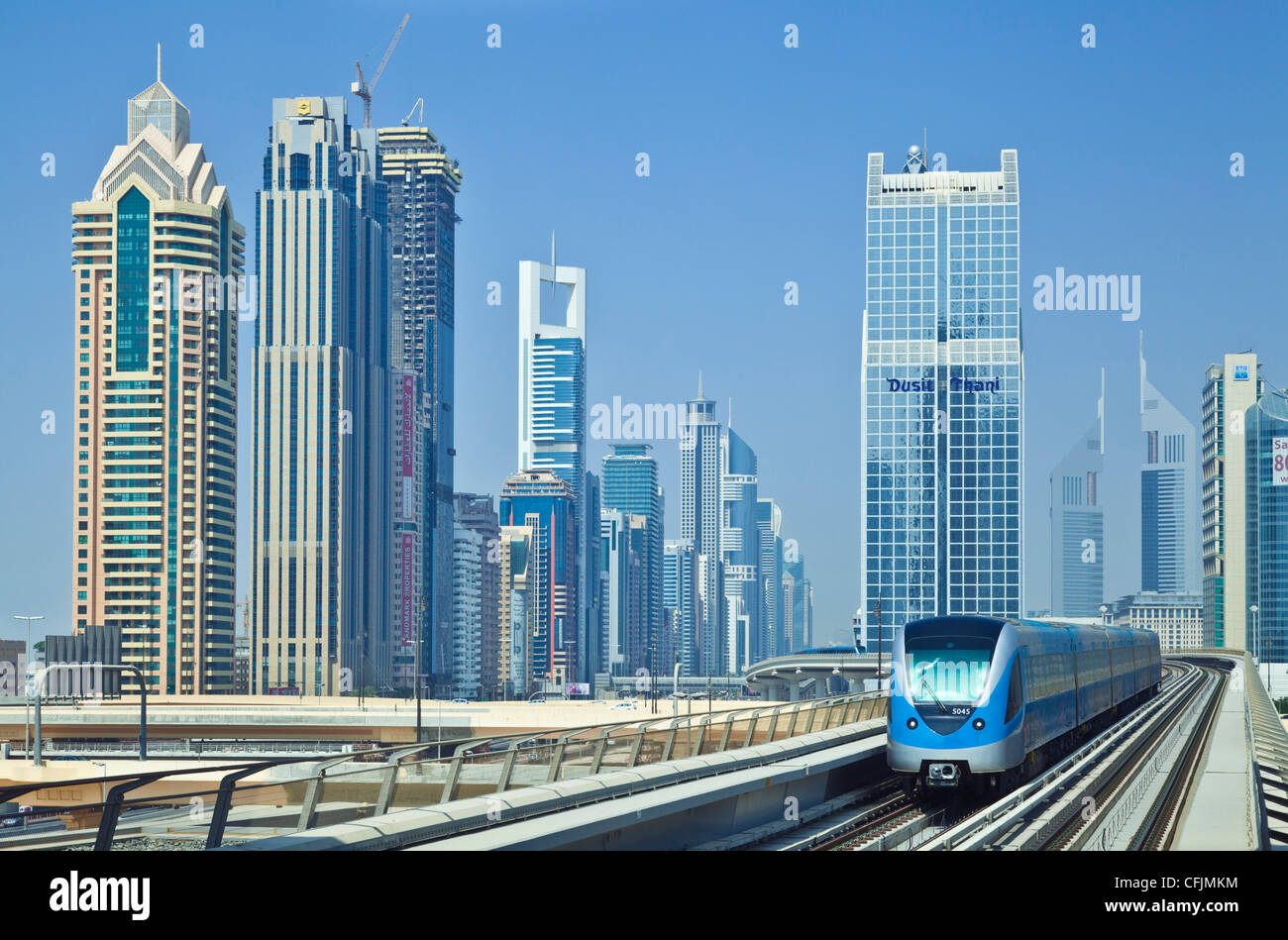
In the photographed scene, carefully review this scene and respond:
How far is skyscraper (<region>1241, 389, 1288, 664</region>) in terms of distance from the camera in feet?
486

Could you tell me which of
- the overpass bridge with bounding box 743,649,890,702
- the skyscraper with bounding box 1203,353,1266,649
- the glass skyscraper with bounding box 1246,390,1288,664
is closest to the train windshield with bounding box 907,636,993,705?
the overpass bridge with bounding box 743,649,890,702

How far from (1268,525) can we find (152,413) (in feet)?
438

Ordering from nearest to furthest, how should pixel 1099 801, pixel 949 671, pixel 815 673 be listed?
pixel 1099 801
pixel 949 671
pixel 815 673

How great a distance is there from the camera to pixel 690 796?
18875 millimetres

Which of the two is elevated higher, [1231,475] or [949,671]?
[1231,475]

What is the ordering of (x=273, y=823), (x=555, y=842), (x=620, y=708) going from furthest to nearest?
(x=620, y=708) → (x=555, y=842) → (x=273, y=823)

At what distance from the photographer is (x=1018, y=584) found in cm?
19562

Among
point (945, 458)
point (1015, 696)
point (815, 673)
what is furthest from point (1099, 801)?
point (945, 458)

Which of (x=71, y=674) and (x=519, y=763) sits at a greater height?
(x=519, y=763)

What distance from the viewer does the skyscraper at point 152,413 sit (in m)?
183

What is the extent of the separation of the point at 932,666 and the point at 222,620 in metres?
176

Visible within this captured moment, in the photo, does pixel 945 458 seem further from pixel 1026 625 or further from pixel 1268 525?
pixel 1026 625
